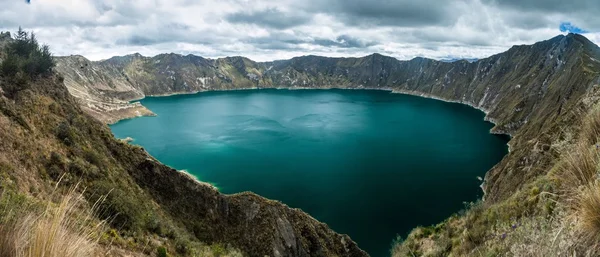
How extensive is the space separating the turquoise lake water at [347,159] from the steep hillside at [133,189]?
16.5 metres

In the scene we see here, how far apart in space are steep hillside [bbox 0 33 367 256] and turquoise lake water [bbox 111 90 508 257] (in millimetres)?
16470

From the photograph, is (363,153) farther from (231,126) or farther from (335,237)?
(231,126)

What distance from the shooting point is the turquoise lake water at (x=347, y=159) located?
56094mm

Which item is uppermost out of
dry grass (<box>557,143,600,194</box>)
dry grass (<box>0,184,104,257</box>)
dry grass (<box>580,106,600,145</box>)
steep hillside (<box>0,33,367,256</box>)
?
dry grass (<box>580,106,600,145</box>)

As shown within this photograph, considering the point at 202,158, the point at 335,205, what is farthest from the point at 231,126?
the point at 335,205

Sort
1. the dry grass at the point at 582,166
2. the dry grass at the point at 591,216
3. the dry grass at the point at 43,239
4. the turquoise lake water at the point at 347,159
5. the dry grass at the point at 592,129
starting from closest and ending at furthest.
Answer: the dry grass at the point at 43,239
the dry grass at the point at 591,216
the dry grass at the point at 582,166
the dry grass at the point at 592,129
the turquoise lake water at the point at 347,159

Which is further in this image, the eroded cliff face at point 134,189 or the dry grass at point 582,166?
the eroded cliff face at point 134,189

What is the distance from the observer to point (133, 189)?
102ft

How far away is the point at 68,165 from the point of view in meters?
24.8

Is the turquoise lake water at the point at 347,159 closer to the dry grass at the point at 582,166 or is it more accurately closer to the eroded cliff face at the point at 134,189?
the eroded cliff face at the point at 134,189

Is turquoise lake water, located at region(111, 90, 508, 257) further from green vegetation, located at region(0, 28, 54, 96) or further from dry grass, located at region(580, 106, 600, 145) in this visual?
dry grass, located at region(580, 106, 600, 145)

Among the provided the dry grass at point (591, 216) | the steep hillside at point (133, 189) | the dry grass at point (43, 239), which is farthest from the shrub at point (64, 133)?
the dry grass at point (591, 216)

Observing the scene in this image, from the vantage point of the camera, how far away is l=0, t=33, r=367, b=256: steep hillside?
2216 cm

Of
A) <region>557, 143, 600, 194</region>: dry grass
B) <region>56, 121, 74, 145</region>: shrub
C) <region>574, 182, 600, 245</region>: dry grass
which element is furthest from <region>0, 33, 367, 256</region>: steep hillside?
<region>574, 182, 600, 245</region>: dry grass
